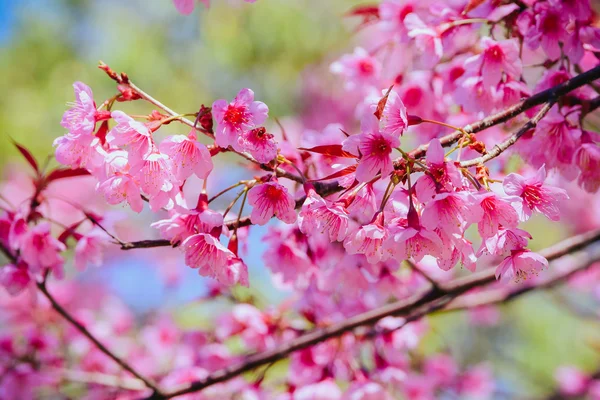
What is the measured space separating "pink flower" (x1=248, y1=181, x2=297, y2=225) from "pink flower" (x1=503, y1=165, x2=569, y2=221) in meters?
0.34

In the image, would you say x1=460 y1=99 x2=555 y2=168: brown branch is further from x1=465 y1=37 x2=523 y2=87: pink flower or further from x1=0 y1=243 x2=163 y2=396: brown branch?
x1=0 y1=243 x2=163 y2=396: brown branch

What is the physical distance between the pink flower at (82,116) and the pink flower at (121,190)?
0.28 ft

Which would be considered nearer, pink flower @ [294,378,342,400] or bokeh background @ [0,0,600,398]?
pink flower @ [294,378,342,400]

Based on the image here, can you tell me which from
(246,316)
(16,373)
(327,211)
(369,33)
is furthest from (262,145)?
(369,33)

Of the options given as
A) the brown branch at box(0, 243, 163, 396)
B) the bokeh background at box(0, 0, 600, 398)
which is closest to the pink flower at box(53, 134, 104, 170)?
the brown branch at box(0, 243, 163, 396)

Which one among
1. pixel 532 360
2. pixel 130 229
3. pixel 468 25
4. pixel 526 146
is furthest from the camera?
pixel 130 229

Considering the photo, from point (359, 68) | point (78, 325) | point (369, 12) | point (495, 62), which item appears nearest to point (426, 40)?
point (495, 62)

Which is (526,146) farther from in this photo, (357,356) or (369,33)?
(369,33)

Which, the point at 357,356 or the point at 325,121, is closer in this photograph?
the point at 357,356

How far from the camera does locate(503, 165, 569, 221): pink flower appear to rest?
0.78 metres

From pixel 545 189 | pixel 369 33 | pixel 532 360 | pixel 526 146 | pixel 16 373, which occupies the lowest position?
pixel 532 360

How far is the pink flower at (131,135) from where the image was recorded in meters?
0.79

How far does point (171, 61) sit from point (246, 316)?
3.60m

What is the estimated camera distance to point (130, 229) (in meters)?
4.89
